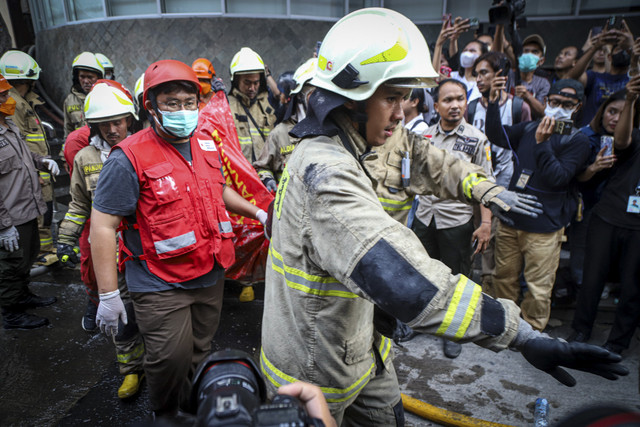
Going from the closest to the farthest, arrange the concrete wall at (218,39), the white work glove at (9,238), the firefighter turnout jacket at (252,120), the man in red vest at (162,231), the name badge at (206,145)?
the man in red vest at (162,231) → the name badge at (206,145) → the white work glove at (9,238) → the firefighter turnout jacket at (252,120) → the concrete wall at (218,39)

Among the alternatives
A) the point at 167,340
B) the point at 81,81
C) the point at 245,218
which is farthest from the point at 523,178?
the point at 81,81

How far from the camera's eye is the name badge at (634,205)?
3.41m

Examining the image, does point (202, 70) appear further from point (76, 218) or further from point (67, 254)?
point (67, 254)

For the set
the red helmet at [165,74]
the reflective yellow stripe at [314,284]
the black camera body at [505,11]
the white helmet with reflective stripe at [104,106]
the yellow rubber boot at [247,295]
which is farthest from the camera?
the yellow rubber boot at [247,295]

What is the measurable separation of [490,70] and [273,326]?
421cm

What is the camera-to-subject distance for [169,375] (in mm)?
2461

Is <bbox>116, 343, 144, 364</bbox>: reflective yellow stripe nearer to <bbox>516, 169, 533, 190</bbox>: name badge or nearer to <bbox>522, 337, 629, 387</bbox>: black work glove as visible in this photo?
<bbox>522, 337, 629, 387</bbox>: black work glove

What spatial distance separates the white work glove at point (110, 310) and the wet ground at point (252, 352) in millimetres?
909

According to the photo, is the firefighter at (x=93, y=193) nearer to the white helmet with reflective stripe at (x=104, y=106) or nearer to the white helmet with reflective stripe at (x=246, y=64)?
the white helmet with reflective stripe at (x=104, y=106)

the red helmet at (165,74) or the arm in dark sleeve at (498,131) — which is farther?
the arm in dark sleeve at (498,131)

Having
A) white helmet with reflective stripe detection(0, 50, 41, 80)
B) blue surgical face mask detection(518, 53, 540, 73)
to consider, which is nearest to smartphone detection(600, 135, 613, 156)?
blue surgical face mask detection(518, 53, 540, 73)

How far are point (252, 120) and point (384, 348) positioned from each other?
3.96m

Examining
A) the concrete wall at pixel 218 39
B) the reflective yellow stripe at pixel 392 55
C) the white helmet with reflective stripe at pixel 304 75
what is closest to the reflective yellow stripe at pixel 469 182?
the reflective yellow stripe at pixel 392 55

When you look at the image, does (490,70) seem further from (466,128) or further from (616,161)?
(616,161)
